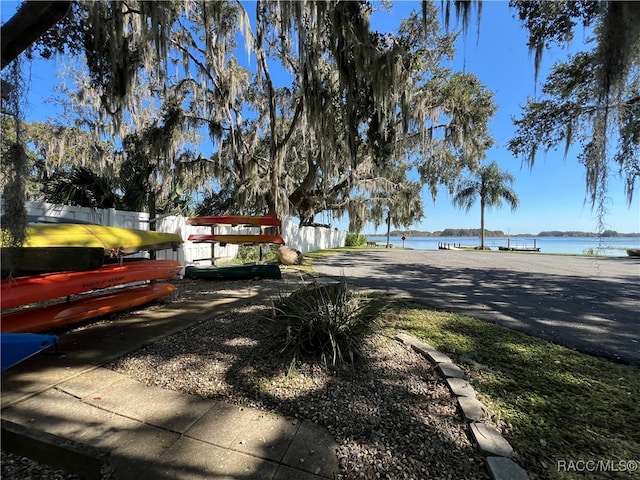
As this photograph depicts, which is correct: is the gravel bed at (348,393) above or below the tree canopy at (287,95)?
below

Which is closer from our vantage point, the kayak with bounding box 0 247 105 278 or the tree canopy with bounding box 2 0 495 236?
the kayak with bounding box 0 247 105 278

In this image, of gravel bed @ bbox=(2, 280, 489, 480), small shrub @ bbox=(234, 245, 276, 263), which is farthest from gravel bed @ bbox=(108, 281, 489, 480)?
small shrub @ bbox=(234, 245, 276, 263)

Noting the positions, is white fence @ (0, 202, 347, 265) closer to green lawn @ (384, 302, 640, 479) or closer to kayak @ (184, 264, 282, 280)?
kayak @ (184, 264, 282, 280)

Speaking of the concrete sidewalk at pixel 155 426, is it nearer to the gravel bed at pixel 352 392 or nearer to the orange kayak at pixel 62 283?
the gravel bed at pixel 352 392

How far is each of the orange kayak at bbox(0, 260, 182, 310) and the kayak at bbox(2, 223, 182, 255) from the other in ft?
0.97

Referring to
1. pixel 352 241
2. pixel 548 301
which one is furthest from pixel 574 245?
pixel 548 301

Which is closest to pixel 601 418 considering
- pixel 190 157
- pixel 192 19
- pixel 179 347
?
pixel 179 347

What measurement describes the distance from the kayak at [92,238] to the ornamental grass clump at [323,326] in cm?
205

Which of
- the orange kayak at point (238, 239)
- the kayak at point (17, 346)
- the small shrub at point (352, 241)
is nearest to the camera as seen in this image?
the kayak at point (17, 346)

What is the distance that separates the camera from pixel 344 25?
14.9 ft

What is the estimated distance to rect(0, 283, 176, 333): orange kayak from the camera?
9.64ft

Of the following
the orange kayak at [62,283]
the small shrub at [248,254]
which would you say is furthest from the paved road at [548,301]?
the orange kayak at [62,283]

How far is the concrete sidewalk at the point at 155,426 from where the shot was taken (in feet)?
5.51

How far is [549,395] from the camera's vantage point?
2.52m
